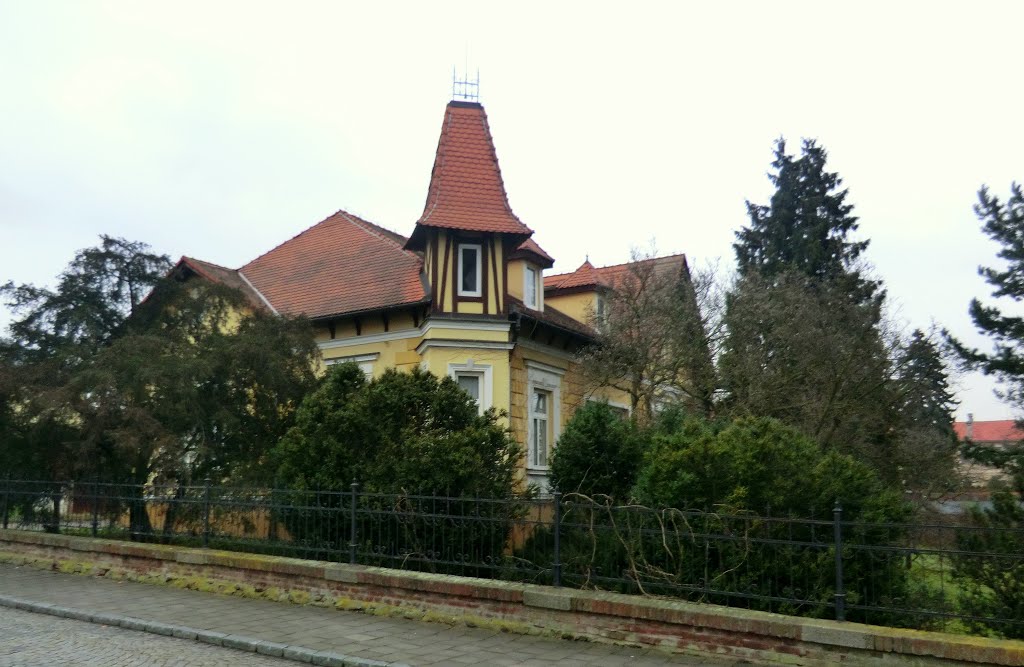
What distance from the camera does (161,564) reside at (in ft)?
39.4

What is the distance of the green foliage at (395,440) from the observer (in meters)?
11.0

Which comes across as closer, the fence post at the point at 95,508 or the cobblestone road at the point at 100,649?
the cobblestone road at the point at 100,649

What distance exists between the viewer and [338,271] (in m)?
22.9

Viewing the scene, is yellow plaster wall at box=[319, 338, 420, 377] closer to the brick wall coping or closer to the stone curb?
the brick wall coping

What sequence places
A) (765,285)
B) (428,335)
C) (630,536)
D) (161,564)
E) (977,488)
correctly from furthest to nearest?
(977,488) → (765,285) → (428,335) → (161,564) → (630,536)

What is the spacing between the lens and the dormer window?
2200cm

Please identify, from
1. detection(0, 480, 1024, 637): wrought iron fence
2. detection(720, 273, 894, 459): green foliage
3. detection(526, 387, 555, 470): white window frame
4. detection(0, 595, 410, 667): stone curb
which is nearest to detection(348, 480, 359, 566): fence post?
detection(0, 480, 1024, 637): wrought iron fence

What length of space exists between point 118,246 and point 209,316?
2.31m

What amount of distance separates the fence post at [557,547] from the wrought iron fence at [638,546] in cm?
2

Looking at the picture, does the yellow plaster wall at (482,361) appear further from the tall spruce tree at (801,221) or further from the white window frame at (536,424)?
the tall spruce tree at (801,221)

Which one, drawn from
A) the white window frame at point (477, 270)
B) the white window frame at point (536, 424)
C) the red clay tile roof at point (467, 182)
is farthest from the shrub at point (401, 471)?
the white window frame at point (536, 424)

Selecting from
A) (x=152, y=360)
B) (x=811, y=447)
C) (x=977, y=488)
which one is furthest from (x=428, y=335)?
(x=977, y=488)

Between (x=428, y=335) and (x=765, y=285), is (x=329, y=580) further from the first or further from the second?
(x=765, y=285)

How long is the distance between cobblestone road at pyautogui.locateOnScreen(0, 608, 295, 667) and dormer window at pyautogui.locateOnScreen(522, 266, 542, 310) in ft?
46.7
